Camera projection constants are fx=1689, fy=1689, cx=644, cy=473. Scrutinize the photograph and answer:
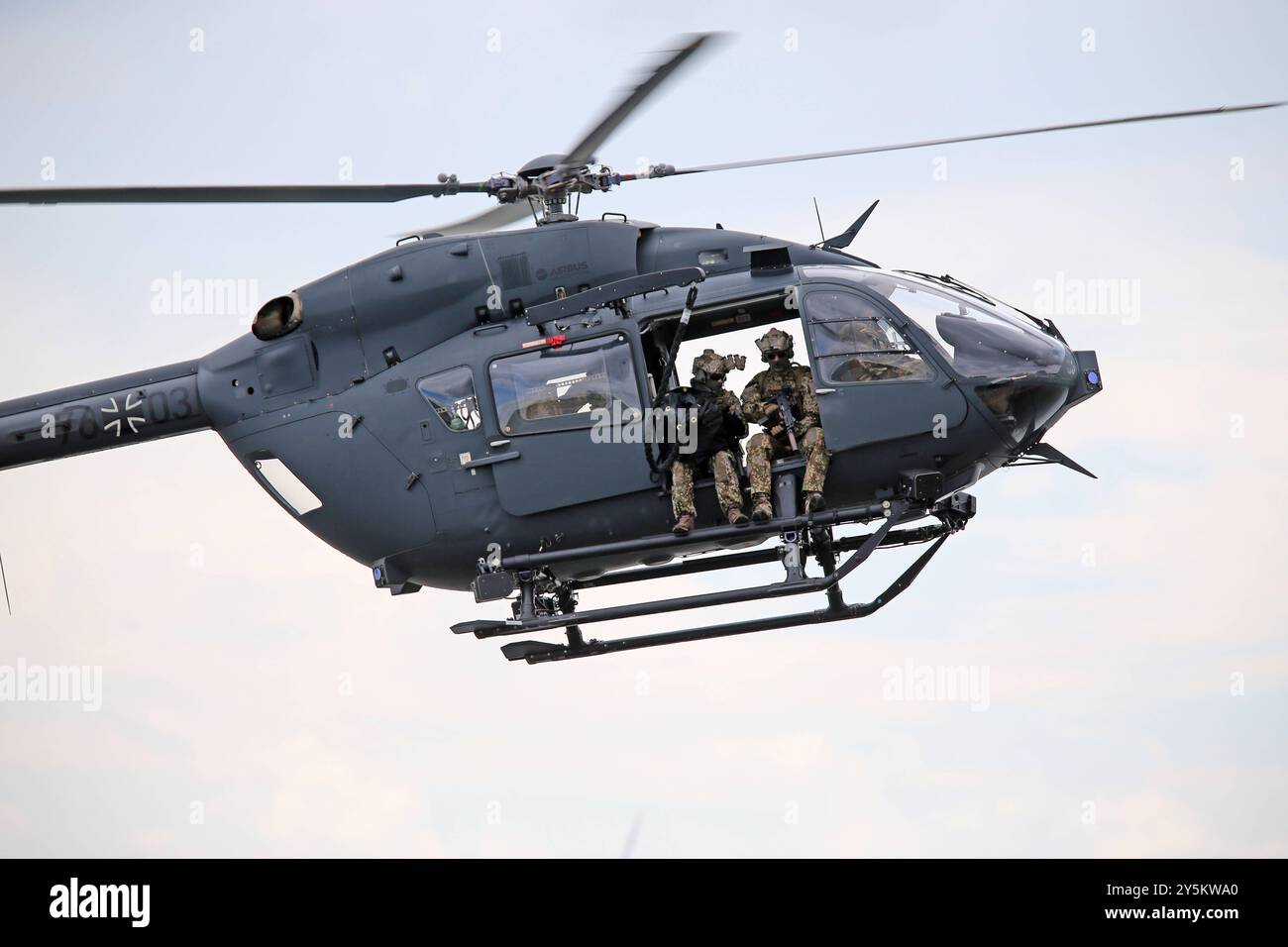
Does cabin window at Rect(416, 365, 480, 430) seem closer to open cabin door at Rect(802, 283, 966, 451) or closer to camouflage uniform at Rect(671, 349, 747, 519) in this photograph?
camouflage uniform at Rect(671, 349, 747, 519)

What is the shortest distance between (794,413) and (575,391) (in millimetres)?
1766

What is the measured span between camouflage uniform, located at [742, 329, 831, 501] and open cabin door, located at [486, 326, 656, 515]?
885 mm

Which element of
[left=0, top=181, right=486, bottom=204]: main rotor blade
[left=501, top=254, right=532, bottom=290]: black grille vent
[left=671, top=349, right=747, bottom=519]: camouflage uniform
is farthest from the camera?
[left=501, top=254, right=532, bottom=290]: black grille vent

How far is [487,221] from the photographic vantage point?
1504 cm

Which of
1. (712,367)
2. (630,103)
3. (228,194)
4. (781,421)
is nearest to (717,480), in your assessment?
(781,421)

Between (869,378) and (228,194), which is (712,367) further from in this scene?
(228,194)

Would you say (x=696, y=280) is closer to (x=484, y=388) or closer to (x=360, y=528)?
(x=484, y=388)

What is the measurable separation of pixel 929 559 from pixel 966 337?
1810mm

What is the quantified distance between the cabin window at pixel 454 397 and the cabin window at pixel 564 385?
0.25 m

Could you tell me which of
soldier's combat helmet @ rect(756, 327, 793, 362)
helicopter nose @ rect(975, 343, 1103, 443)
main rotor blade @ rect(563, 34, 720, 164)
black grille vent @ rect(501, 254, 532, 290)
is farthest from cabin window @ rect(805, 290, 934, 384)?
black grille vent @ rect(501, 254, 532, 290)

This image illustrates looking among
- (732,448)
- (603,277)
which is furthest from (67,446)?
(732,448)

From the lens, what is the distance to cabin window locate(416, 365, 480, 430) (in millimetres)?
13961

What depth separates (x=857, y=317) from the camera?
1318cm
